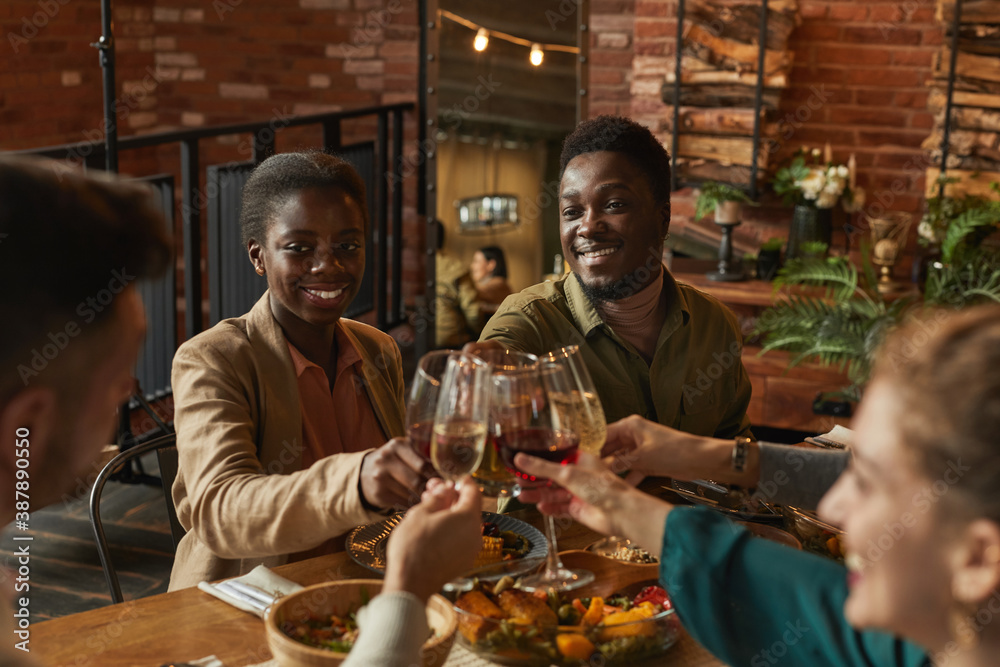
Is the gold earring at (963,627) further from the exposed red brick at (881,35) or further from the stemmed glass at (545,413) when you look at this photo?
the exposed red brick at (881,35)

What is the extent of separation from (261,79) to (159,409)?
2211 mm

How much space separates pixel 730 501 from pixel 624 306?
1.75ft

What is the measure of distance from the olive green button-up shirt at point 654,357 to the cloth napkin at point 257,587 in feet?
2.30

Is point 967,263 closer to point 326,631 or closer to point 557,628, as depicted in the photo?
point 557,628

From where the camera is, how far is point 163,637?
1.14 m

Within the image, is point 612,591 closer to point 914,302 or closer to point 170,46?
point 914,302

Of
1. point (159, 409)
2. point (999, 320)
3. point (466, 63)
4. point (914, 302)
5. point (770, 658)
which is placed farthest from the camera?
point (466, 63)

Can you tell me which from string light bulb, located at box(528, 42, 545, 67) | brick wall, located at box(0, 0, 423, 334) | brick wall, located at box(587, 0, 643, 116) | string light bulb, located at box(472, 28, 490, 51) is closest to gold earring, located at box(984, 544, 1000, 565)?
brick wall, located at box(587, 0, 643, 116)

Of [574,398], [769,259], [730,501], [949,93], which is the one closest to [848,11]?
[949,93]

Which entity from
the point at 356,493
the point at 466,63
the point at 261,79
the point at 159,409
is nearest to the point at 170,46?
the point at 261,79

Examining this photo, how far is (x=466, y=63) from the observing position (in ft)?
15.6

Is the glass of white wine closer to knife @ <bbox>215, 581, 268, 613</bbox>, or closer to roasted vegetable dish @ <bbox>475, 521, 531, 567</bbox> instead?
roasted vegetable dish @ <bbox>475, 521, 531, 567</bbox>

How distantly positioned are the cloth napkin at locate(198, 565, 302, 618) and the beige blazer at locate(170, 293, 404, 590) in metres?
0.06

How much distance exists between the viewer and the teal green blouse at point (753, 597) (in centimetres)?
104
